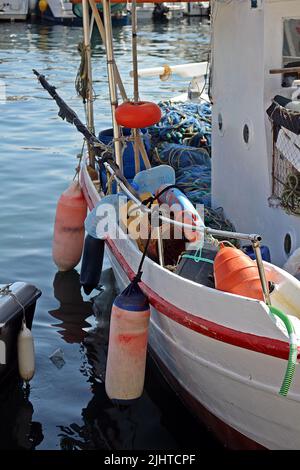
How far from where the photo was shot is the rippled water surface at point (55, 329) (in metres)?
6.24

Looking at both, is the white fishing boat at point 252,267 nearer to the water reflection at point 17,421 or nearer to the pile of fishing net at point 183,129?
the water reflection at point 17,421

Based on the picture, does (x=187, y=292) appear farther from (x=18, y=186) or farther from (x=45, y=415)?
(x=18, y=186)

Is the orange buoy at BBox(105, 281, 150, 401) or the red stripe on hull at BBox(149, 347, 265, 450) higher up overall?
the orange buoy at BBox(105, 281, 150, 401)

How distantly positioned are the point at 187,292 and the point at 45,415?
193 centimetres

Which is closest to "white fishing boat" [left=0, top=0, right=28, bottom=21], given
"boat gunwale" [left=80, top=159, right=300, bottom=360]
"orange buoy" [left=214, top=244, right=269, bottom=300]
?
"boat gunwale" [left=80, top=159, right=300, bottom=360]

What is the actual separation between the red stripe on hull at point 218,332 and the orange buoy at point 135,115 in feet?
4.83

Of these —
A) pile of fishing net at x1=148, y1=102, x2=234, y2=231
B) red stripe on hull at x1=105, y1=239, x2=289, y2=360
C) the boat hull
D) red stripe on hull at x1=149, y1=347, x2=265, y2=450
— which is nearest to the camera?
red stripe on hull at x1=105, y1=239, x2=289, y2=360

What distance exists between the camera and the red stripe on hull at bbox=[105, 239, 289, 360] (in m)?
4.69

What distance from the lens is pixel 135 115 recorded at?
6723 mm

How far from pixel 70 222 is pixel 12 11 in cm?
3574

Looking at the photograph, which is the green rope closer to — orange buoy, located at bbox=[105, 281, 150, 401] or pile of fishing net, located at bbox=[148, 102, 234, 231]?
orange buoy, located at bbox=[105, 281, 150, 401]

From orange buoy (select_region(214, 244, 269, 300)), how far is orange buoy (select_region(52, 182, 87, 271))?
3.76 metres

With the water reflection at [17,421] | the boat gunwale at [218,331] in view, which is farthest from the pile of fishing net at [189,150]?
the water reflection at [17,421]

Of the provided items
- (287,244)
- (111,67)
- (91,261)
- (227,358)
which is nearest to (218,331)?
(227,358)
